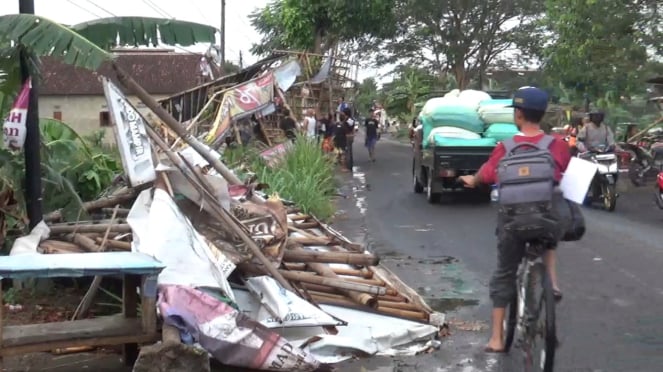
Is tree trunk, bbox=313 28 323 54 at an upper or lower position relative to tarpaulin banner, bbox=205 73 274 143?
upper

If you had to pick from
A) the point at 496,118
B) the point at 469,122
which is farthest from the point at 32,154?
the point at 496,118

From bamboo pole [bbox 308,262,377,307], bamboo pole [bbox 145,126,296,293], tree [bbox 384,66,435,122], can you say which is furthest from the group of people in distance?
tree [bbox 384,66,435,122]

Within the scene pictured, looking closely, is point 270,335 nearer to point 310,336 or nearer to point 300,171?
point 310,336

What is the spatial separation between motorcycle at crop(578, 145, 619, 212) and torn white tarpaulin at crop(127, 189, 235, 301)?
10.7m

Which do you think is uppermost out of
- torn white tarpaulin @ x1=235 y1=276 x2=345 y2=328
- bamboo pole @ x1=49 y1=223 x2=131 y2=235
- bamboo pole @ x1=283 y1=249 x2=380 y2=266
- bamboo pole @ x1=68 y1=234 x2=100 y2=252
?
bamboo pole @ x1=49 y1=223 x2=131 y2=235

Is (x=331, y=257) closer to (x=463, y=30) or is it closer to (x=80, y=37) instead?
(x=80, y=37)

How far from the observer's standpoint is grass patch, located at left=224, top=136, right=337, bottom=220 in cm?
1422

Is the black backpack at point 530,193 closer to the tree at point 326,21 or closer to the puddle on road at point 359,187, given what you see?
the puddle on road at point 359,187

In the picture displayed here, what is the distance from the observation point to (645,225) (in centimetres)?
1423

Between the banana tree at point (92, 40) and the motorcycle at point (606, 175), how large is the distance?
31.4 feet

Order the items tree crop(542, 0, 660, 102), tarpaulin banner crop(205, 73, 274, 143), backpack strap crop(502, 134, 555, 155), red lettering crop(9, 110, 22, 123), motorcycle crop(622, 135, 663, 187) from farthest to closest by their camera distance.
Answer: tarpaulin banner crop(205, 73, 274, 143)
tree crop(542, 0, 660, 102)
motorcycle crop(622, 135, 663, 187)
red lettering crop(9, 110, 22, 123)
backpack strap crop(502, 134, 555, 155)

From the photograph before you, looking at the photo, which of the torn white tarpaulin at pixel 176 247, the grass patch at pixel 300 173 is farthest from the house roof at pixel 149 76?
the torn white tarpaulin at pixel 176 247

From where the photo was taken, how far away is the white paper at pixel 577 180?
594 cm

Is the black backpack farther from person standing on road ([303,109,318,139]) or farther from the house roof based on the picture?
the house roof
